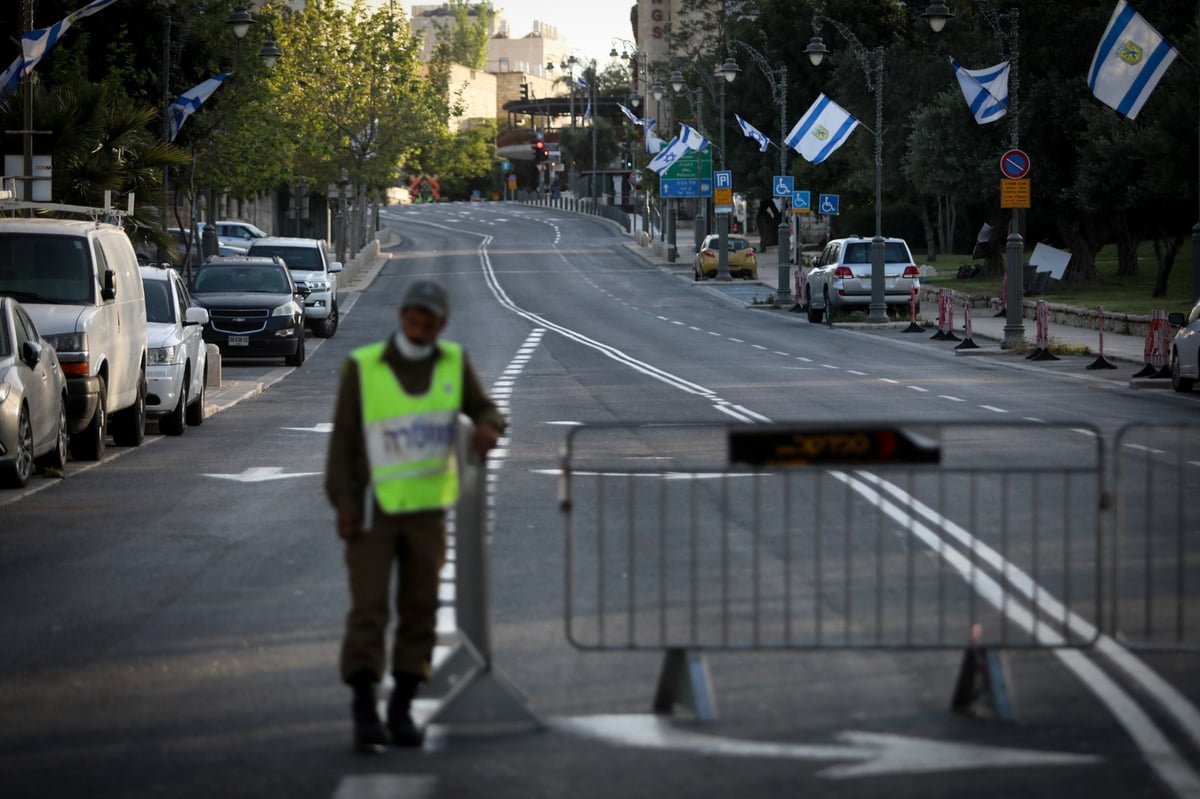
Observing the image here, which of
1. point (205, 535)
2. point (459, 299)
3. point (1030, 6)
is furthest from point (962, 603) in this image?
point (459, 299)

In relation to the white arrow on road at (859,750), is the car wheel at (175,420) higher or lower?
lower

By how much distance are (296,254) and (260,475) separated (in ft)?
93.8

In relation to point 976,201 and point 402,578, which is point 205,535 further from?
point 976,201

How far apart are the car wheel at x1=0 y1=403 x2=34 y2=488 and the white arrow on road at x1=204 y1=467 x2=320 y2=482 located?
164cm

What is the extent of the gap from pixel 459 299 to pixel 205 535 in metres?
50.4

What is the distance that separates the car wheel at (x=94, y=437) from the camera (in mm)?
18141

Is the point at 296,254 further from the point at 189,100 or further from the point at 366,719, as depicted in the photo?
the point at 366,719

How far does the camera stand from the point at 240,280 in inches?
1414

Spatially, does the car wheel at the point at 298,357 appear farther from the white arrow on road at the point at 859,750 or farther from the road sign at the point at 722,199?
the road sign at the point at 722,199

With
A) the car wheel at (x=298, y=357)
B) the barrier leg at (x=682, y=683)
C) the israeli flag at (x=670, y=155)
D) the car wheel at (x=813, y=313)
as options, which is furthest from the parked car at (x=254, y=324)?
the israeli flag at (x=670, y=155)

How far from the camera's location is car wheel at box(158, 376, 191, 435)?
70.6 ft

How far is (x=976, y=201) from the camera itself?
6425cm

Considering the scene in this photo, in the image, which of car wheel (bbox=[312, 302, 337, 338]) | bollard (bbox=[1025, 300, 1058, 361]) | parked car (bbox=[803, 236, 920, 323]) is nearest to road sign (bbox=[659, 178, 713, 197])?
parked car (bbox=[803, 236, 920, 323])

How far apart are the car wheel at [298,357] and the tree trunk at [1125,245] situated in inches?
1202
